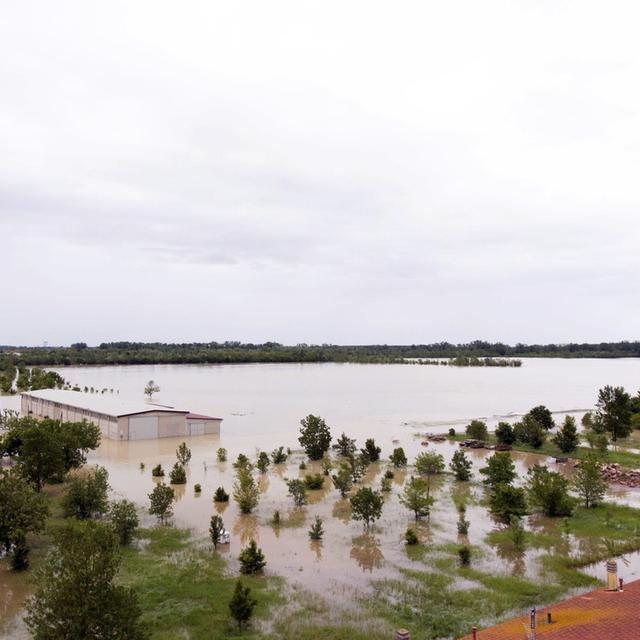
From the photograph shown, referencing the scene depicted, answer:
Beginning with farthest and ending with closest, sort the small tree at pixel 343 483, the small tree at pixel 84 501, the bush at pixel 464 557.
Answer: the small tree at pixel 343 483
the small tree at pixel 84 501
the bush at pixel 464 557

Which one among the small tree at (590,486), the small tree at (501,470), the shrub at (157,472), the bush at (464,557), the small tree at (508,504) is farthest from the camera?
the shrub at (157,472)

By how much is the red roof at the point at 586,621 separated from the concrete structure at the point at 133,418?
3555 centimetres

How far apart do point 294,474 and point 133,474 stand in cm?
943

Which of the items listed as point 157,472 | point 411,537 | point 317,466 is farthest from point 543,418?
point 157,472

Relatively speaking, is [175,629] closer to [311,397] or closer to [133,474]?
[133,474]

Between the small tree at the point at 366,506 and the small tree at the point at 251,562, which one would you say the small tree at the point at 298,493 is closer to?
the small tree at the point at 366,506

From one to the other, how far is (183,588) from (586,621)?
36.1 feet

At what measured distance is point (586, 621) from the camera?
46.6ft

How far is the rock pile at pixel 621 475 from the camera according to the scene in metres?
31.5

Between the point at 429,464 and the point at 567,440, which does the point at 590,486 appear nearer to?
the point at 429,464

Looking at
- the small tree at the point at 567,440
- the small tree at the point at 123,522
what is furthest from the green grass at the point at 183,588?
the small tree at the point at 567,440

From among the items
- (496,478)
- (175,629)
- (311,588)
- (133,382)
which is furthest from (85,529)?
(133,382)

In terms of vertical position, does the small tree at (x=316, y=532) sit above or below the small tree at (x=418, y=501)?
below

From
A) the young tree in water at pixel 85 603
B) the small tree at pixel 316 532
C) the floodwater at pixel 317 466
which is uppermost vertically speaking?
the young tree in water at pixel 85 603
